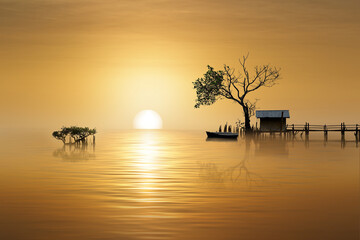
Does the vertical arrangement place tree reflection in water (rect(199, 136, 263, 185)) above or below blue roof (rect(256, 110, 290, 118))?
below

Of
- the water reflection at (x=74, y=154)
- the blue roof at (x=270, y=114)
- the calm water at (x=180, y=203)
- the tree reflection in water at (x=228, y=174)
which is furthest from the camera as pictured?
the blue roof at (x=270, y=114)

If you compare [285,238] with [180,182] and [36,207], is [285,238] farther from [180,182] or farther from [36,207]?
[180,182]

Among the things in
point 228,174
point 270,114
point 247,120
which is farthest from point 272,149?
point 247,120

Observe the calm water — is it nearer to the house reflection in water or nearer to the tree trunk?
the house reflection in water

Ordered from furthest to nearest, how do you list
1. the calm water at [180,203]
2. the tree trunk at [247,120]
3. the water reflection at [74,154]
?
the tree trunk at [247,120] → the water reflection at [74,154] → the calm water at [180,203]

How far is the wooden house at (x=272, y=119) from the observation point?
263ft

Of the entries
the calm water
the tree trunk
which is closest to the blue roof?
the tree trunk

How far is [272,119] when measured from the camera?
8106 cm

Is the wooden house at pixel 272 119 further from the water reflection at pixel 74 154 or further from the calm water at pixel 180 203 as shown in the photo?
the calm water at pixel 180 203

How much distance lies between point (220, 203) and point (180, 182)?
6.51m

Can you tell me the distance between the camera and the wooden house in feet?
263

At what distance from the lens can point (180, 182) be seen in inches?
963

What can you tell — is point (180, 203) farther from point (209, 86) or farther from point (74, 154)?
point (209, 86)

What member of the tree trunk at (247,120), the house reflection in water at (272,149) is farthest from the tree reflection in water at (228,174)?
the tree trunk at (247,120)
